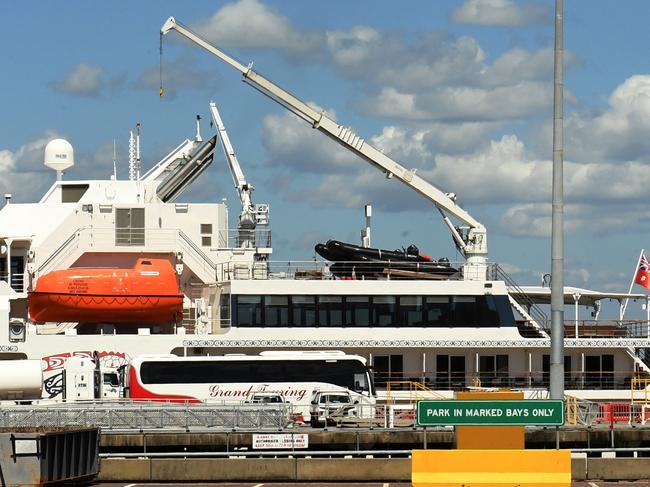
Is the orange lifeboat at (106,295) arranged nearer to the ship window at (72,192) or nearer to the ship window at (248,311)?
the ship window at (248,311)

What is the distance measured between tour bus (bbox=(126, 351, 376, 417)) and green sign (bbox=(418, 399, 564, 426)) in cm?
1498

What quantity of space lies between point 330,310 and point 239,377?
16.9 ft

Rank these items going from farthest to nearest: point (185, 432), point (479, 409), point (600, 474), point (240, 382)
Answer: point (240, 382) < point (185, 432) < point (600, 474) < point (479, 409)

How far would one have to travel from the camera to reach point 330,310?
161ft

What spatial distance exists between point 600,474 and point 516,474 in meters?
6.35

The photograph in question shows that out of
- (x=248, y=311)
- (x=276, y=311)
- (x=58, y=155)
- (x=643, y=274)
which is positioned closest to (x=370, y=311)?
(x=276, y=311)

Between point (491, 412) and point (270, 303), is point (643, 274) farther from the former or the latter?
point (491, 412)

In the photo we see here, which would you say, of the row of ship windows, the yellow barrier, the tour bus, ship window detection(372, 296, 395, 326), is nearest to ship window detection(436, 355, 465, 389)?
the row of ship windows

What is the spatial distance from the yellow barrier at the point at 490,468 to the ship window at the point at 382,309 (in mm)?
21828

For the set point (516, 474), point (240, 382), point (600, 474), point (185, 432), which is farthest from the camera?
point (240, 382)

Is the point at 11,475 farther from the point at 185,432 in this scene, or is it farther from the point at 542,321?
the point at 542,321

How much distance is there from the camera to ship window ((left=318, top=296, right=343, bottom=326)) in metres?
49.0

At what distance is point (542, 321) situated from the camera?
5169 centimetres

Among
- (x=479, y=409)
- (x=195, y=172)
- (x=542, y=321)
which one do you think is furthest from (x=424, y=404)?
(x=195, y=172)
